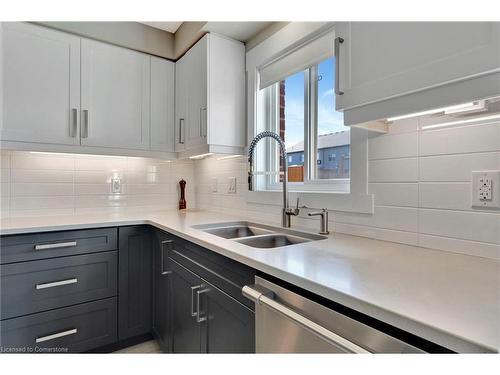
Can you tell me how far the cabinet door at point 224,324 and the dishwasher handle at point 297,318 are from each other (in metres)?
0.12

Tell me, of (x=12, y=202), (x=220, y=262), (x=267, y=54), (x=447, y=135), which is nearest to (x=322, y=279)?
(x=220, y=262)

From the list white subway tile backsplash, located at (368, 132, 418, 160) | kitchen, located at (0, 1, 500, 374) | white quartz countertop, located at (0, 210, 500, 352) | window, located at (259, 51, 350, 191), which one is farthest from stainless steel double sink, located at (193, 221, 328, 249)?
white subway tile backsplash, located at (368, 132, 418, 160)

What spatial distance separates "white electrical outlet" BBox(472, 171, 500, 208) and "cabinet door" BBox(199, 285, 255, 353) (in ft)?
2.75

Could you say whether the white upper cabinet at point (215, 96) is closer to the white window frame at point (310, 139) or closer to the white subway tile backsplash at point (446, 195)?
the white window frame at point (310, 139)

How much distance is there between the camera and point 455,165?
39.4 inches

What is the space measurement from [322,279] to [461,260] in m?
0.52

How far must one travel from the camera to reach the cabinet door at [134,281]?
183 cm

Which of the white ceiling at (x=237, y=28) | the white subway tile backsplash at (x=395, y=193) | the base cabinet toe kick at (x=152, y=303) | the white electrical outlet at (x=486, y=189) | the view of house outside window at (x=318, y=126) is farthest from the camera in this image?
the white ceiling at (x=237, y=28)

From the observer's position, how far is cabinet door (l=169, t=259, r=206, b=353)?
1.33 m

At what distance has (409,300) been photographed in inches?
23.9

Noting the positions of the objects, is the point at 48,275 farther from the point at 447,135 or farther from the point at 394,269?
the point at 447,135

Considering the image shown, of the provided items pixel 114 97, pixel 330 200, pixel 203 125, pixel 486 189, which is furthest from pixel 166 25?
pixel 486 189

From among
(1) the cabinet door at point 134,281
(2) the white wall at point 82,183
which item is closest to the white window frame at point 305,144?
(1) the cabinet door at point 134,281

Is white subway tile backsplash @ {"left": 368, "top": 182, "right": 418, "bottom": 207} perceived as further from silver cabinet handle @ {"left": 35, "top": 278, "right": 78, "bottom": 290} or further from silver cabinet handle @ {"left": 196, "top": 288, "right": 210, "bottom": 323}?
silver cabinet handle @ {"left": 35, "top": 278, "right": 78, "bottom": 290}
